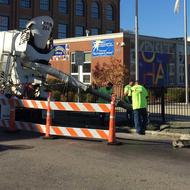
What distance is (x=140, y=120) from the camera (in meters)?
15.7

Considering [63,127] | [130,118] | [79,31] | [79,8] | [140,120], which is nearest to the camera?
[63,127]

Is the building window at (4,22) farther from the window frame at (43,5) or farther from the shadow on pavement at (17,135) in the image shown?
the shadow on pavement at (17,135)

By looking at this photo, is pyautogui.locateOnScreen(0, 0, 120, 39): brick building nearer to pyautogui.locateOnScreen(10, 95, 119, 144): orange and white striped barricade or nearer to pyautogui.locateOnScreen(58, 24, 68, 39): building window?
pyautogui.locateOnScreen(58, 24, 68, 39): building window

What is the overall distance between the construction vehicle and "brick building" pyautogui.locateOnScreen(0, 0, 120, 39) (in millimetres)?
45313

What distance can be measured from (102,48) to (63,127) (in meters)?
26.2

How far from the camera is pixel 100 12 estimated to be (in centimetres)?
7775

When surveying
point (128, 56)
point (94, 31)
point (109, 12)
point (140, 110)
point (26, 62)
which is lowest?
point (140, 110)

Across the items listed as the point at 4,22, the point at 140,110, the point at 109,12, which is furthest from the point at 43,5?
the point at 140,110

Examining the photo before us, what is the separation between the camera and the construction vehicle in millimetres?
17031

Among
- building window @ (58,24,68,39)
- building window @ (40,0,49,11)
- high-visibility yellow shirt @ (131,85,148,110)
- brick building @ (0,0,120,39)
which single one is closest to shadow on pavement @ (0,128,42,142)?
high-visibility yellow shirt @ (131,85,148,110)

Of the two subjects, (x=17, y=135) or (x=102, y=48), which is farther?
(x=102, y=48)

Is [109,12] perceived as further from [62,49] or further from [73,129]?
[73,129]

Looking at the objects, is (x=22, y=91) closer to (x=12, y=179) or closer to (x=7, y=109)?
(x=7, y=109)

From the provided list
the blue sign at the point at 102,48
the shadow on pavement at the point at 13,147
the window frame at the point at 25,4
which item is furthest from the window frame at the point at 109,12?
the shadow on pavement at the point at 13,147
